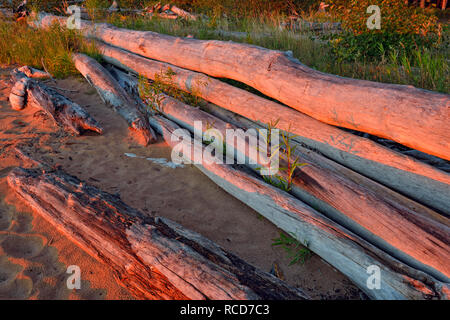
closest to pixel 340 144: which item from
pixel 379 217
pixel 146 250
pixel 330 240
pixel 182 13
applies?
pixel 379 217

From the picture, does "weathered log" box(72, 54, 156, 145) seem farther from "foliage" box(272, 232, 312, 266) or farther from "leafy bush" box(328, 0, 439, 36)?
"leafy bush" box(328, 0, 439, 36)

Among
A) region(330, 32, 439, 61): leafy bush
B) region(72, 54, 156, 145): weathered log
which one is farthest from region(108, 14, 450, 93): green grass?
region(72, 54, 156, 145): weathered log

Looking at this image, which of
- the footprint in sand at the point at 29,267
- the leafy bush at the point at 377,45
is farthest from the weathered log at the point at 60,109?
the leafy bush at the point at 377,45

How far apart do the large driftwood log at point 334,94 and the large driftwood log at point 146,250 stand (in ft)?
5.50

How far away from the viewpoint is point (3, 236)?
268cm

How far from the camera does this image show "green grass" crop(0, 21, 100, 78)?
5973 millimetres

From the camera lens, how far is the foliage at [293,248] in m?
2.55

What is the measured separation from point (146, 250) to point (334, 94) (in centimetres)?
224

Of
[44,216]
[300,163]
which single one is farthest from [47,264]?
[300,163]

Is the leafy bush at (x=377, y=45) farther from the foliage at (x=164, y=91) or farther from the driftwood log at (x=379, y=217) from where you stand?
the driftwood log at (x=379, y=217)

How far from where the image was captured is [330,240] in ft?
7.86

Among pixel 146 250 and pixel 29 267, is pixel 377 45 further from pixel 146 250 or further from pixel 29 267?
pixel 29 267

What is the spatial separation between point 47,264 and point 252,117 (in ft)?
8.39
